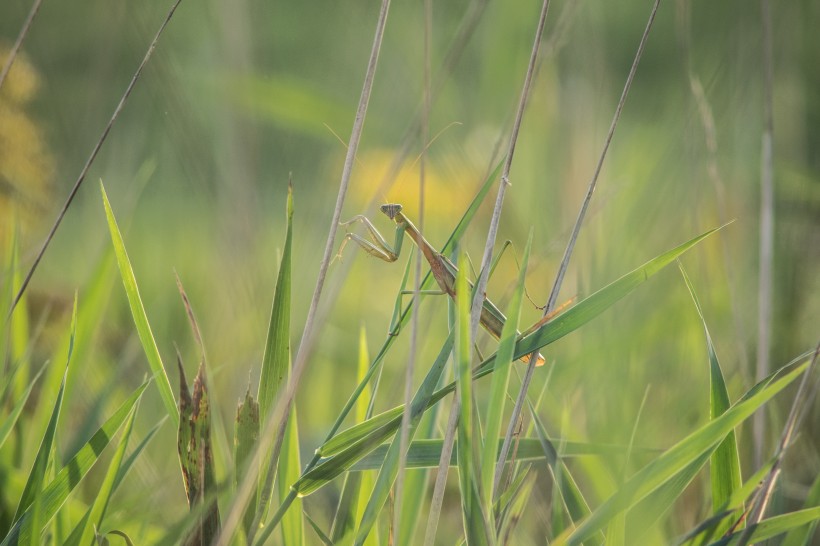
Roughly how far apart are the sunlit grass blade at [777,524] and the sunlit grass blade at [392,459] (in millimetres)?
188

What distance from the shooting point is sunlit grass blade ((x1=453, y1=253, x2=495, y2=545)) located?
39 centimetres

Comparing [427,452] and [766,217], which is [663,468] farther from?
[766,217]

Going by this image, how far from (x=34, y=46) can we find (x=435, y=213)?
0.86 m

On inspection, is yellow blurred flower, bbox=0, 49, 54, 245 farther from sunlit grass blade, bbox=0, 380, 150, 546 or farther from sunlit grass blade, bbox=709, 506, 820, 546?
sunlit grass blade, bbox=709, 506, 820, 546

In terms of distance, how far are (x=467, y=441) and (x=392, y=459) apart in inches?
2.9

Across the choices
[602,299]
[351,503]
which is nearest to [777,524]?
[602,299]

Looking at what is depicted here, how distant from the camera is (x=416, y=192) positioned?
4.00ft

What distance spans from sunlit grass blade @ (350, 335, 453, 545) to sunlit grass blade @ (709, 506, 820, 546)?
0.62ft

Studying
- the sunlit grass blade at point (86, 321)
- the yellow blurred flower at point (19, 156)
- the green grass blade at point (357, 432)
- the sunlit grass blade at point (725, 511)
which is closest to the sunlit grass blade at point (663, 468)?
the sunlit grass blade at point (725, 511)

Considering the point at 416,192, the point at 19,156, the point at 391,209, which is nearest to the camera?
the point at 391,209

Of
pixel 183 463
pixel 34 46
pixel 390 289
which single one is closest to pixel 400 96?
pixel 390 289

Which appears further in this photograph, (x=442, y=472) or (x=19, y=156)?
(x=19, y=156)

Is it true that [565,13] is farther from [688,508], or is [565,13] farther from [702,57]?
[702,57]

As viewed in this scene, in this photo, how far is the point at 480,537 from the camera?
1.33 ft
